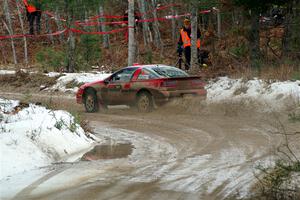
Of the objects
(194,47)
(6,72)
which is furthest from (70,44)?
(194,47)

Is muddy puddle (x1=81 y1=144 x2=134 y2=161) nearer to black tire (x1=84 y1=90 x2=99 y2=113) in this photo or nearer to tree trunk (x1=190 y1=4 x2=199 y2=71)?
black tire (x1=84 y1=90 x2=99 y2=113)

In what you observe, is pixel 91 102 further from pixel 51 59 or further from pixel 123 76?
pixel 51 59

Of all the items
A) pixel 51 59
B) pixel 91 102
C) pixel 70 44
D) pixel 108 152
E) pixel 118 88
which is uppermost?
pixel 70 44

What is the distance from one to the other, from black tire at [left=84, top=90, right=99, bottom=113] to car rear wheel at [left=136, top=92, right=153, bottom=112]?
5.72 feet

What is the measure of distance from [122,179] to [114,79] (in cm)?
997

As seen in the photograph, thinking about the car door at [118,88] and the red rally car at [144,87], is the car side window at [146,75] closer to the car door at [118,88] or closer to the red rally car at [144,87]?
the red rally car at [144,87]

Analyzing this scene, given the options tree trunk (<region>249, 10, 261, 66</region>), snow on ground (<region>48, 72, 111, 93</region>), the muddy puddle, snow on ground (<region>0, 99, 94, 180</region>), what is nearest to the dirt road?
the muddy puddle

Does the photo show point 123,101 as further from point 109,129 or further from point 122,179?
point 122,179

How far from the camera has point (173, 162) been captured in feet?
27.4

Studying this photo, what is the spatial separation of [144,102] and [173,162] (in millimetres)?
7840

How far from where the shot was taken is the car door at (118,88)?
16.6 meters

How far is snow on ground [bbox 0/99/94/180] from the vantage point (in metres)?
8.05

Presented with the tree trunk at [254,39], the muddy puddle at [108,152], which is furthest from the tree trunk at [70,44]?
the muddy puddle at [108,152]

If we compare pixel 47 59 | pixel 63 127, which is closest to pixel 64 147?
pixel 63 127
